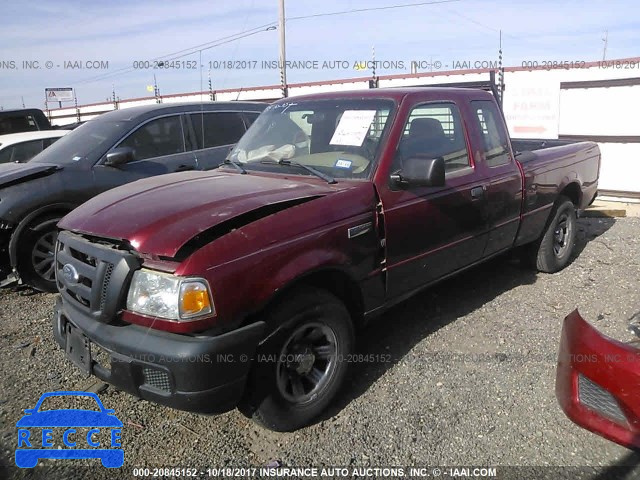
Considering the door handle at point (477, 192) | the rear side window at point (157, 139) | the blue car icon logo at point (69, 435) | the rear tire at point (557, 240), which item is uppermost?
the rear side window at point (157, 139)

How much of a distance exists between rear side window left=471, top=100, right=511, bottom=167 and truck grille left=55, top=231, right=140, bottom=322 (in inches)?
118

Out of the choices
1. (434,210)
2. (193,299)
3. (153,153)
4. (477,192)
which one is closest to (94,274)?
(193,299)

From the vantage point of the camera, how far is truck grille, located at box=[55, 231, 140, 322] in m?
2.55

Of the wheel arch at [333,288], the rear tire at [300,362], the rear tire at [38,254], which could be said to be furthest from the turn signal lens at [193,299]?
the rear tire at [38,254]

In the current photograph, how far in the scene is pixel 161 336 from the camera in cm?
247

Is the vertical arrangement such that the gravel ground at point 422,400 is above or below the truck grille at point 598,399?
below

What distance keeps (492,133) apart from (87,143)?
13.8ft

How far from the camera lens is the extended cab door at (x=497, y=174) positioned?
13.9 feet

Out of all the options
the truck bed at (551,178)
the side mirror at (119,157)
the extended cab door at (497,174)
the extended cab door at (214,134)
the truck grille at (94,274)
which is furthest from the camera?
the extended cab door at (214,134)

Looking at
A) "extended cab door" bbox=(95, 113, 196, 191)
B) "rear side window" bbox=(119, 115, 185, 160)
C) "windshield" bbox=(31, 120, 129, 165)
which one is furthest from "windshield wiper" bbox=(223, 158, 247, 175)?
"windshield" bbox=(31, 120, 129, 165)

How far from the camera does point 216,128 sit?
634 centimetres

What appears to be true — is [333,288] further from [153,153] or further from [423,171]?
[153,153]

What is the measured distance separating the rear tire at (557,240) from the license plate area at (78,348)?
4.25 meters

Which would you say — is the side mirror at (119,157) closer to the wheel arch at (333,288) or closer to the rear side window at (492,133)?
the wheel arch at (333,288)
